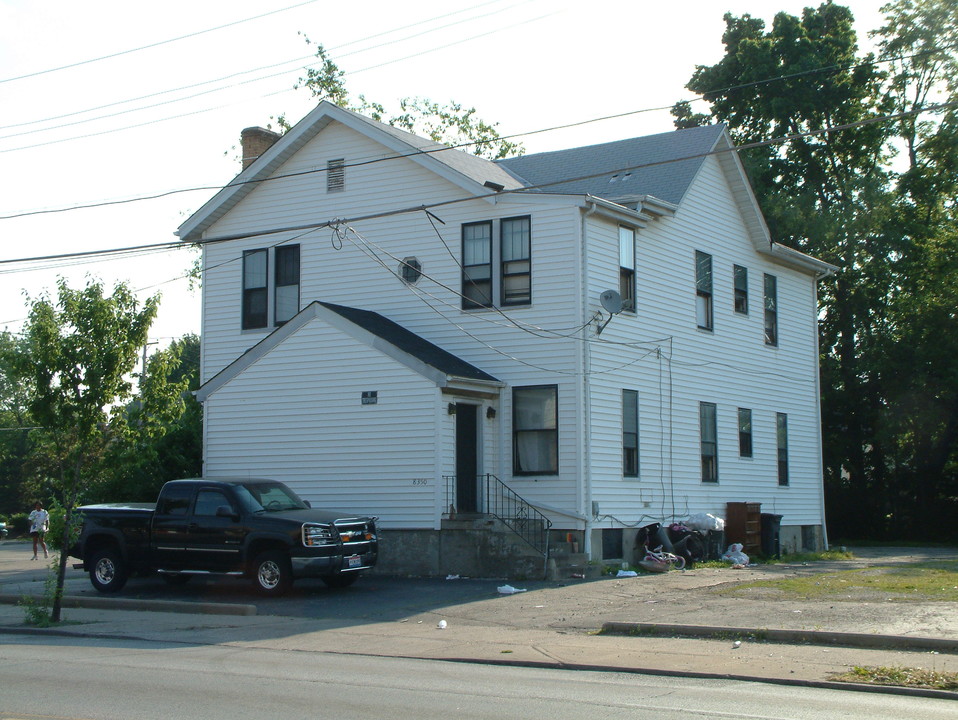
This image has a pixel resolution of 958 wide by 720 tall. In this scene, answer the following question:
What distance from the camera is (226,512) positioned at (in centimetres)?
1816

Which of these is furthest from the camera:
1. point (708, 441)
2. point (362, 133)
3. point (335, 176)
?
point (708, 441)

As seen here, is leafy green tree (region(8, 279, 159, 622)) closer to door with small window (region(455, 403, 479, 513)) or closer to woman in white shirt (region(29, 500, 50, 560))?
door with small window (region(455, 403, 479, 513))

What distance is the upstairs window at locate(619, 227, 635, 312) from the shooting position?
22.6 m

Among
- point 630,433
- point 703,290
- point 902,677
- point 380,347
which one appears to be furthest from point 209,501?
point 703,290

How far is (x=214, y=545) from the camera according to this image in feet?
59.6

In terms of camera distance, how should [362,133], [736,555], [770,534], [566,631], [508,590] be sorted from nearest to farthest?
1. [566,631]
2. [508,590]
3. [736,555]
4. [362,133]
5. [770,534]

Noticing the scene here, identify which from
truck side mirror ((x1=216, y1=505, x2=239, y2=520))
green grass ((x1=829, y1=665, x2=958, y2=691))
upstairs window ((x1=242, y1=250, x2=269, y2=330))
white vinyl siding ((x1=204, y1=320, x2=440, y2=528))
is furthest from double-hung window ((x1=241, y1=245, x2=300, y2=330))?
green grass ((x1=829, y1=665, x2=958, y2=691))

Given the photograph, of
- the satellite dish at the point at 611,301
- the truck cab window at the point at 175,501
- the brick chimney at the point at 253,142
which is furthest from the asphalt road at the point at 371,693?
the brick chimney at the point at 253,142

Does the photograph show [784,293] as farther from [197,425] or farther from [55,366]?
[55,366]

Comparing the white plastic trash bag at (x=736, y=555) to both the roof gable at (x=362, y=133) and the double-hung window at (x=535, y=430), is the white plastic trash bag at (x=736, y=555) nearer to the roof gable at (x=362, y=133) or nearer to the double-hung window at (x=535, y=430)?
the double-hung window at (x=535, y=430)

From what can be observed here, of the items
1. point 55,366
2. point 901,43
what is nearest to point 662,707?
point 55,366

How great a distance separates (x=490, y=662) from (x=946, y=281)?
100 feet

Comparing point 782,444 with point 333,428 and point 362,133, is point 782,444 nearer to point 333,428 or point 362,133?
point 333,428

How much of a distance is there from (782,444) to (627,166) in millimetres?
8740
